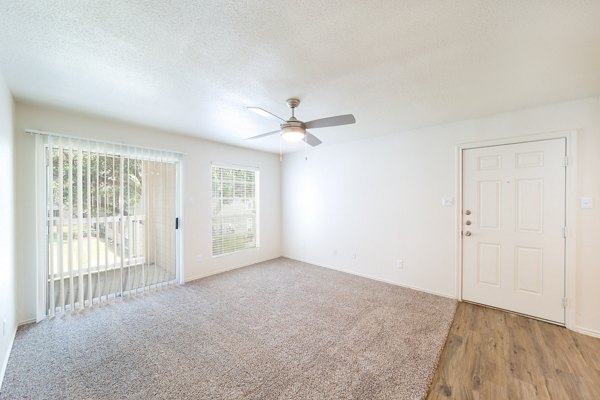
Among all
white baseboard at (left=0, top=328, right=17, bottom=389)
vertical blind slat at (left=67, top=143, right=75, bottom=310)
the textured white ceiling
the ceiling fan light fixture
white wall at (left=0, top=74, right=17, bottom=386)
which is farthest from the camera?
vertical blind slat at (left=67, top=143, right=75, bottom=310)

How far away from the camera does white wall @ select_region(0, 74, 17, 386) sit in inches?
78.7

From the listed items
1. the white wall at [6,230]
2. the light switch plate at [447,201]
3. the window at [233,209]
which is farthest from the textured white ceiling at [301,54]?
the window at [233,209]

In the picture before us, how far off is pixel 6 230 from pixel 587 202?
5.69 meters

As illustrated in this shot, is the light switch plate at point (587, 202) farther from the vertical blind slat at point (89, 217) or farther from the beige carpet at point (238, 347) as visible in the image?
the vertical blind slat at point (89, 217)

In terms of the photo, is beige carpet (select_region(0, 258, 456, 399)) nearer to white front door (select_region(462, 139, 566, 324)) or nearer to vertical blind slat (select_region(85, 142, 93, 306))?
vertical blind slat (select_region(85, 142, 93, 306))

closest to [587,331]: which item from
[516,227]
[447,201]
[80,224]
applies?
[516,227]

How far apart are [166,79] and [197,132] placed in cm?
174

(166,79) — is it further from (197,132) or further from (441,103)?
(441,103)

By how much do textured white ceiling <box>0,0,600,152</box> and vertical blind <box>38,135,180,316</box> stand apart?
0.71 meters

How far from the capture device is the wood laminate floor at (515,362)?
5.75 ft

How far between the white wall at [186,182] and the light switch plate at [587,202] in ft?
15.3

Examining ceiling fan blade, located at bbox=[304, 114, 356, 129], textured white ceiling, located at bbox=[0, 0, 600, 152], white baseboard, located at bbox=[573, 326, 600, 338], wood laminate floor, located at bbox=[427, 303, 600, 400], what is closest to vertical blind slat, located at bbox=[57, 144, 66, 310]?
textured white ceiling, located at bbox=[0, 0, 600, 152]

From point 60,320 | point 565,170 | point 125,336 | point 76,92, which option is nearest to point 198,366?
point 125,336

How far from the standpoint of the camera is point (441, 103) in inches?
105
